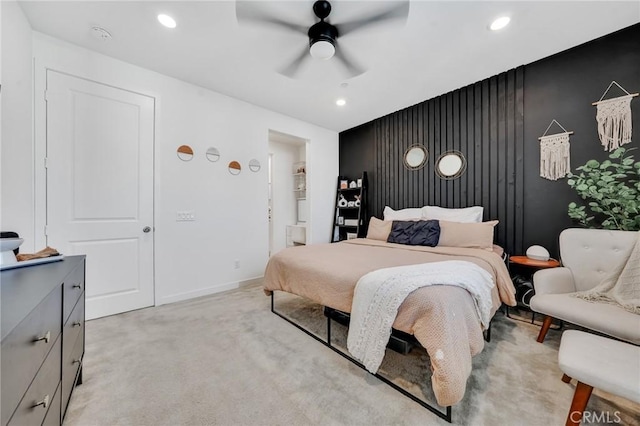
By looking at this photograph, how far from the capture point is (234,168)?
346 cm

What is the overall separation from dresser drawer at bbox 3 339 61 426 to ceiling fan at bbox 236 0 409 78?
6.43ft

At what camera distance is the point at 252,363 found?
177 cm

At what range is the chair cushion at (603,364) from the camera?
1012mm

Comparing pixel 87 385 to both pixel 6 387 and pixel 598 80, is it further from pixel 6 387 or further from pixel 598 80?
pixel 598 80

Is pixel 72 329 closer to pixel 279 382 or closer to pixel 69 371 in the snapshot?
pixel 69 371

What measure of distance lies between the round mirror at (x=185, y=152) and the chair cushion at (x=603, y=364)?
11.8 ft

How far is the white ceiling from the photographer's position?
1.92 metres

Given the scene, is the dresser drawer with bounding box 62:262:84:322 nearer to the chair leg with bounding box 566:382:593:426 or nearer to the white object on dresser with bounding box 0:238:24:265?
the white object on dresser with bounding box 0:238:24:265

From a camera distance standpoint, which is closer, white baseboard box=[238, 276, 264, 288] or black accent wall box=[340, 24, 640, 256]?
black accent wall box=[340, 24, 640, 256]

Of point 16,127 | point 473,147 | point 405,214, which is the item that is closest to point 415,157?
point 473,147

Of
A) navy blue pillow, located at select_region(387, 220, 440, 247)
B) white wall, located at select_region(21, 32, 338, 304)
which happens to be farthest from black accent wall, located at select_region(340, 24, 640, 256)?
white wall, located at select_region(21, 32, 338, 304)

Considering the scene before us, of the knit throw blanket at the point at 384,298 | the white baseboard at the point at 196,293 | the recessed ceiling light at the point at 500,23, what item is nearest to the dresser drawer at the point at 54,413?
the knit throw blanket at the point at 384,298

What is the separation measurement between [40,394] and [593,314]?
286 cm

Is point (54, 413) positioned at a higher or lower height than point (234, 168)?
lower
